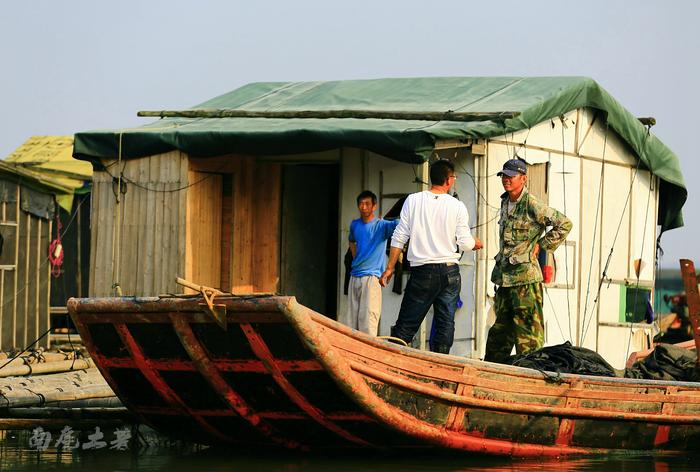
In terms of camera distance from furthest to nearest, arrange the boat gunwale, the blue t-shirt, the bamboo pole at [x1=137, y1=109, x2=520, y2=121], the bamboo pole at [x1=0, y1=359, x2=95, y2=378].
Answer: the bamboo pole at [x1=0, y1=359, x2=95, y2=378]
the bamboo pole at [x1=137, y1=109, x2=520, y2=121]
the blue t-shirt
the boat gunwale

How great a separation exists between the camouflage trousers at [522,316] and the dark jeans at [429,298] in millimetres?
633

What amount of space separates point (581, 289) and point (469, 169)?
2.51m

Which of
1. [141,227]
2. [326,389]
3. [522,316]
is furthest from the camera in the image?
[141,227]

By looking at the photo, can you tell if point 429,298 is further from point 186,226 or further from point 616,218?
point 616,218

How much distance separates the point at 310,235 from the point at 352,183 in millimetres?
1680

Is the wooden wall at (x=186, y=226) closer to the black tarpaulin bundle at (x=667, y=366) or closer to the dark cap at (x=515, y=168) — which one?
the dark cap at (x=515, y=168)

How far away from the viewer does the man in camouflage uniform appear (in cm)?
1143

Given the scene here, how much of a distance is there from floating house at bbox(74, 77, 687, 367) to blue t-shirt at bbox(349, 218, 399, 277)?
78 centimetres

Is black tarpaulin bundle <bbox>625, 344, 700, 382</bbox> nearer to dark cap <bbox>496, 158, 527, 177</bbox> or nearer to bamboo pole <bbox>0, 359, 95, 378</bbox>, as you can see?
dark cap <bbox>496, 158, 527, 177</bbox>

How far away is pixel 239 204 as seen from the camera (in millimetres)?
15148

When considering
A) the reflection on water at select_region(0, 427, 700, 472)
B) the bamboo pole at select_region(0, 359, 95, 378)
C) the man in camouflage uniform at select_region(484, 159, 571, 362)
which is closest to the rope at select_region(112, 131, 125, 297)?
the bamboo pole at select_region(0, 359, 95, 378)

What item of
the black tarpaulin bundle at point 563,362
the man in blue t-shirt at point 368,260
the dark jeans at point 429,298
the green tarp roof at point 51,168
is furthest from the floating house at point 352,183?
the green tarp roof at point 51,168

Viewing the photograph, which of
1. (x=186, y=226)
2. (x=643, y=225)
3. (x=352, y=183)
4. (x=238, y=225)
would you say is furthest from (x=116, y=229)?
(x=643, y=225)

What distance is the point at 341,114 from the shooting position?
A: 1441 centimetres
